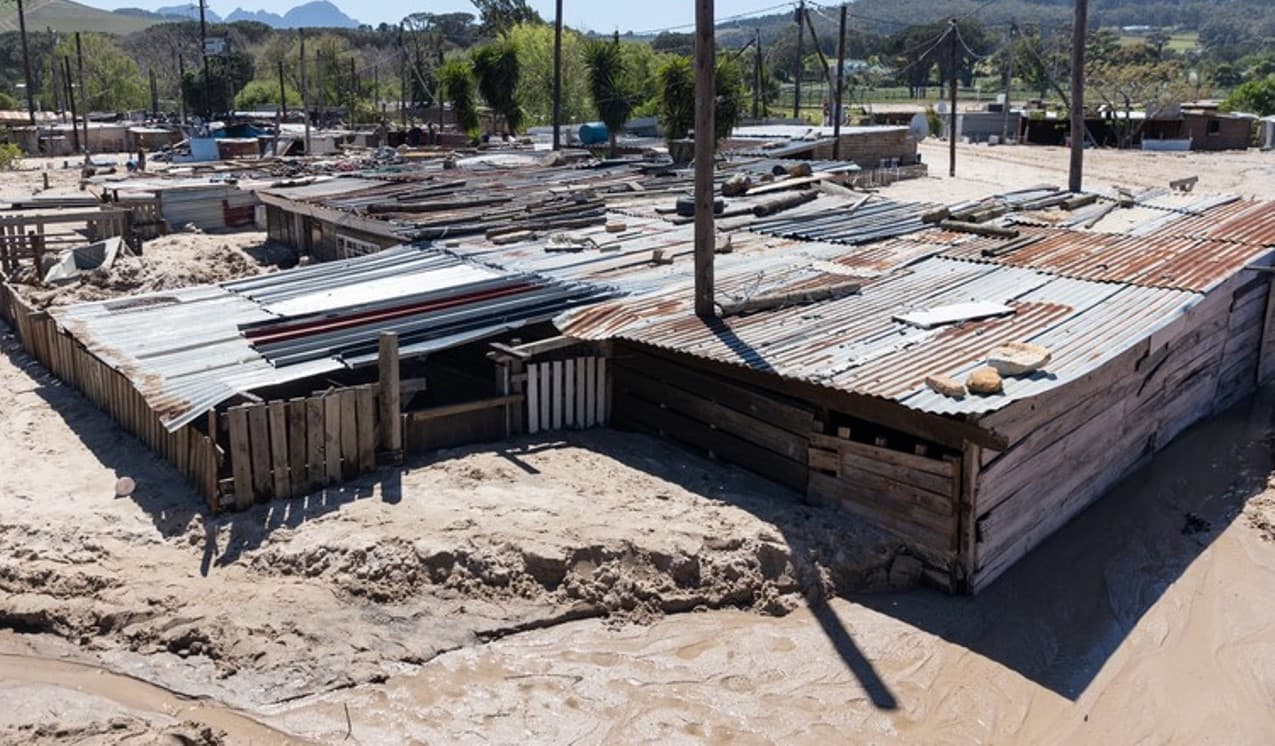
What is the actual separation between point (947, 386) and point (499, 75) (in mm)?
39229

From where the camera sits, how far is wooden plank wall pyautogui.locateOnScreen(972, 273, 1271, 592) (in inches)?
418

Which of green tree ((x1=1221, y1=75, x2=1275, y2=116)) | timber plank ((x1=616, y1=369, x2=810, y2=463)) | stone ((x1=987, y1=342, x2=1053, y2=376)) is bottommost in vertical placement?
timber plank ((x1=616, y1=369, x2=810, y2=463))

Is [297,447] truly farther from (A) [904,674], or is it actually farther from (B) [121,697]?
(A) [904,674]

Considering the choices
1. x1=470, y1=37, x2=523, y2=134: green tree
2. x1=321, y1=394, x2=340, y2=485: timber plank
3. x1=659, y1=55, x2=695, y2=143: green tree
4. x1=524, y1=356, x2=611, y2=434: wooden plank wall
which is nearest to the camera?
x1=321, y1=394, x2=340, y2=485: timber plank

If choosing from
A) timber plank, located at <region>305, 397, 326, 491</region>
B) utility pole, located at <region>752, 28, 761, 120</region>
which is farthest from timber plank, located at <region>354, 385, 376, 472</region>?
utility pole, located at <region>752, 28, 761, 120</region>

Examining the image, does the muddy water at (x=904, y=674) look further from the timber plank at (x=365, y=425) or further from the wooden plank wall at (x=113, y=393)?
the wooden plank wall at (x=113, y=393)

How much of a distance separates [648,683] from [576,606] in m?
1.12

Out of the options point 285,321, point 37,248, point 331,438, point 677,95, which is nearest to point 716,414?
point 331,438

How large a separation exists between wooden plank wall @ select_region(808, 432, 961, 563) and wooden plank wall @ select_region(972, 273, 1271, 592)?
30 cm

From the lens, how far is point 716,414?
496 inches

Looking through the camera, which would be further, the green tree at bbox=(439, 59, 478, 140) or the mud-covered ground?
the green tree at bbox=(439, 59, 478, 140)

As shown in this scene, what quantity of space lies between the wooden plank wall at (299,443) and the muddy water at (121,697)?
2.31m

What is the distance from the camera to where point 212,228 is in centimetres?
3011

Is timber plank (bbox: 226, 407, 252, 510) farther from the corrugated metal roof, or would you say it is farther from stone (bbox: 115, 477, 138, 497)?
stone (bbox: 115, 477, 138, 497)
